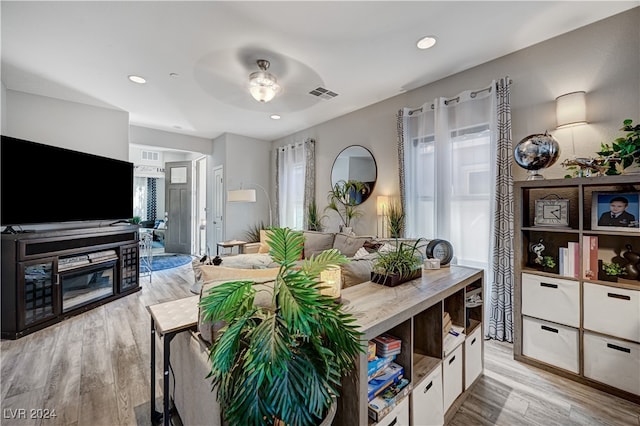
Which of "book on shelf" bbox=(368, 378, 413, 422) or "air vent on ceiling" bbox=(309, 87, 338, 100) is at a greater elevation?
"air vent on ceiling" bbox=(309, 87, 338, 100)

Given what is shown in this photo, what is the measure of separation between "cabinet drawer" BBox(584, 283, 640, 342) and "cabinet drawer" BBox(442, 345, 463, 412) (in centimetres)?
106

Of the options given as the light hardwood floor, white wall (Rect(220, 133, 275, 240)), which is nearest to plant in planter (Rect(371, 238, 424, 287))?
the light hardwood floor

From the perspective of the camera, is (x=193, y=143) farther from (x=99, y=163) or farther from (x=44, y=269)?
(x=44, y=269)

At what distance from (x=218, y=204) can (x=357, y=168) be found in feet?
11.1

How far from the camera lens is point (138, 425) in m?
1.62

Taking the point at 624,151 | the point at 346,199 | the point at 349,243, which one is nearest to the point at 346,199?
the point at 346,199

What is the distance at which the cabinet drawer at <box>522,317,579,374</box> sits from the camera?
1.98m

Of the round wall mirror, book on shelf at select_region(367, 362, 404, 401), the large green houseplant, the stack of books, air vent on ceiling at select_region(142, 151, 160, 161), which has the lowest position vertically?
book on shelf at select_region(367, 362, 404, 401)

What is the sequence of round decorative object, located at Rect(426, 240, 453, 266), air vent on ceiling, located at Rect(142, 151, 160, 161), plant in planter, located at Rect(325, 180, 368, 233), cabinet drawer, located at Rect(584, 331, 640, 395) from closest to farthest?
cabinet drawer, located at Rect(584, 331, 640, 395)
round decorative object, located at Rect(426, 240, 453, 266)
plant in planter, located at Rect(325, 180, 368, 233)
air vent on ceiling, located at Rect(142, 151, 160, 161)

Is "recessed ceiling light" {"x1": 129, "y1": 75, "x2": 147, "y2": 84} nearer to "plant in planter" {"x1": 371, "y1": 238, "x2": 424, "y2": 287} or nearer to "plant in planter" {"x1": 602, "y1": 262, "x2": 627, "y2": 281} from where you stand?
"plant in planter" {"x1": 371, "y1": 238, "x2": 424, "y2": 287}

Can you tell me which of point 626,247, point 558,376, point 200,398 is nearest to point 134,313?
point 200,398

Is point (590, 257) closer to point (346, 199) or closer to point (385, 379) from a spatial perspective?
point (385, 379)

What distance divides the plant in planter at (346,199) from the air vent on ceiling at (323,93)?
50.7 inches

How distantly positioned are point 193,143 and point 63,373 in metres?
4.67
